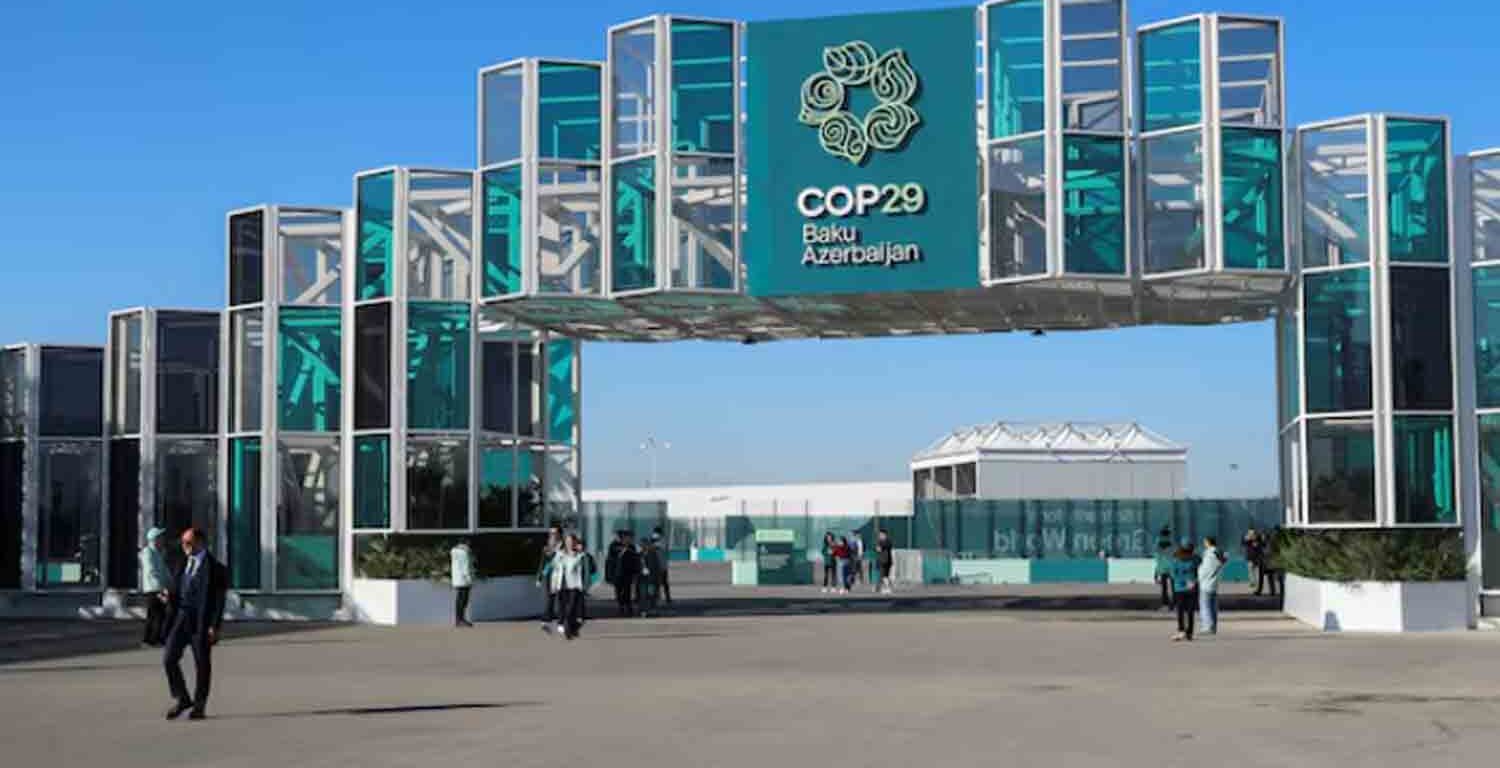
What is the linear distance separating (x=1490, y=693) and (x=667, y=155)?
18265 mm

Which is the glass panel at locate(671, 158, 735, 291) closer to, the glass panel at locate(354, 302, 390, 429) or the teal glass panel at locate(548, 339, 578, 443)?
the glass panel at locate(354, 302, 390, 429)

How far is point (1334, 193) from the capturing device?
32.4 metres

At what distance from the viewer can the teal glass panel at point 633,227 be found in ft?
112

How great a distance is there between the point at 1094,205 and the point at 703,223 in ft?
22.4

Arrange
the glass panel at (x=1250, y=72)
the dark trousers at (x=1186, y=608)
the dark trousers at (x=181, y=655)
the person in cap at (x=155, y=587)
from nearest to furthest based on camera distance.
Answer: the dark trousers at (x=181, y=655), the person in cap at (x=155, y=587), the dark trousers at (x=1186, y=608), the glass panel at (x=1250, y=72)

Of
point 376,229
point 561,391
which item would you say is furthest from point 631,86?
point 561,391

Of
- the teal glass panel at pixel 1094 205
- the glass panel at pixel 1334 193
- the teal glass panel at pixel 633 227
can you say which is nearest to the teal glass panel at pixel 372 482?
the teal glass panel at pixel 633 227

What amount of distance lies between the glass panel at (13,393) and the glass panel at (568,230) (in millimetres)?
12270

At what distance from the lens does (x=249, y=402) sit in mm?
37406

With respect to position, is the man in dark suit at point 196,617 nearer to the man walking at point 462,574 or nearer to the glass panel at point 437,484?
the man walking at point 462,574

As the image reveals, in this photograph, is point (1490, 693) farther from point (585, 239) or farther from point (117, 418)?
point (117, 418)

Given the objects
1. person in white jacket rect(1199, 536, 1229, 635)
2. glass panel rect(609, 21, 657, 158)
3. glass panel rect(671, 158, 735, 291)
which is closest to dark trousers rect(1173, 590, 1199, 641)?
person in white jacket rect(1199, 536, 1229, 635)

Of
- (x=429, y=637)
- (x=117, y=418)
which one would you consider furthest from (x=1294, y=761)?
(x=117, y=418)

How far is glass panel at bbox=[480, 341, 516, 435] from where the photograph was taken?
37562 millimetres
